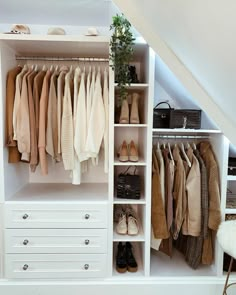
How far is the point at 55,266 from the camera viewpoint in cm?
181

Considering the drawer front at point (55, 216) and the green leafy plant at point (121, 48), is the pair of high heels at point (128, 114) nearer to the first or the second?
the green leafy plant at point (121, 48)

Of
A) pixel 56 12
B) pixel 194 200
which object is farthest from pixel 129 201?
pixel 56 12

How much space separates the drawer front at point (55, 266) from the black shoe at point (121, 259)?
0.39 ft

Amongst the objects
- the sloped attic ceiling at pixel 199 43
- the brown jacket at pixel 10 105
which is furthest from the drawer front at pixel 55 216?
the sloped attic ceiling at pixel 199 43

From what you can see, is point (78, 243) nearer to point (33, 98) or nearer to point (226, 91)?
point (33, 98)

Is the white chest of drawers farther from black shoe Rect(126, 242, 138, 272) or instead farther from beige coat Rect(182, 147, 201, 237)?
beige coat Rect(182, 147, 201, 237)

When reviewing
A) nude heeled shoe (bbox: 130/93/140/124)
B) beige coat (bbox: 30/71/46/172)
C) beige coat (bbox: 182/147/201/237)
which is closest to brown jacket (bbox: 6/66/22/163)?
beige coat (bbox: 30/71/46/172)

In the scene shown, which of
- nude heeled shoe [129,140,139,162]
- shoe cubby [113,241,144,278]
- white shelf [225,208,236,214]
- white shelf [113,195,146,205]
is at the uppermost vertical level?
nude heeled shoe [129,140,139,162]

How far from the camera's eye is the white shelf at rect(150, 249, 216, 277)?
6.15 feet

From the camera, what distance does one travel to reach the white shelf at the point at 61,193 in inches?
72.6

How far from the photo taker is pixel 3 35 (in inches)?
66.8

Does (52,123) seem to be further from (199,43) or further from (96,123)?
(199,43)

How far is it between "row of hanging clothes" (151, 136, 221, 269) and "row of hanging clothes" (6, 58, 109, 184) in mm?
487

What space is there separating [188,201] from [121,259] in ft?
2.32
